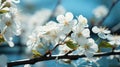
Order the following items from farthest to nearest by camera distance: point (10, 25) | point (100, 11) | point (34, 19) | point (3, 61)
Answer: point (100, 11)
point (34, 19)
point (10, 25)
point (3, 61)

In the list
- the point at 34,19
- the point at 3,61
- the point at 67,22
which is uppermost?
the point at 34,19

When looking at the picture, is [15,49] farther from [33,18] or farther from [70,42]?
[70,42]

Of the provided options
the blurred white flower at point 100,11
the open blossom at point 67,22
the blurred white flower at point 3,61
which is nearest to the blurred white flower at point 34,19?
the blurred white flower at point 100,11

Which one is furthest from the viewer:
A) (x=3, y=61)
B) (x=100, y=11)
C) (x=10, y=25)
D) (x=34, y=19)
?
(x=100, y=11)

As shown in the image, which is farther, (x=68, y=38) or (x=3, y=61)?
(x=68, y=38)

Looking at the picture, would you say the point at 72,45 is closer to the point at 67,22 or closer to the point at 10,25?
the point at 67,22

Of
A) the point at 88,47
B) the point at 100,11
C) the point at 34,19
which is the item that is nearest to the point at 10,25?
the point at 88,47

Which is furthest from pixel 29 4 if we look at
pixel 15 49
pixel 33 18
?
pixel 15 49

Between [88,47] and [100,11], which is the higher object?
[100,11]
